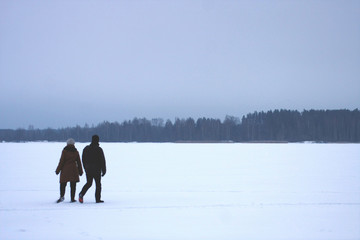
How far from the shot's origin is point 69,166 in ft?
34.6

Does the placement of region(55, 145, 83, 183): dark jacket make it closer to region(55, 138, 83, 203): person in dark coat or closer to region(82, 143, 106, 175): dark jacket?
region(55, 138, 83, 203): person in dark coat

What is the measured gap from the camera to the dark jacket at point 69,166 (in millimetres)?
10453

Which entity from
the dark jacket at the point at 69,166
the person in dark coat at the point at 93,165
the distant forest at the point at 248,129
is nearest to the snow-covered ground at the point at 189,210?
the person in dark coat at the point at 93,165

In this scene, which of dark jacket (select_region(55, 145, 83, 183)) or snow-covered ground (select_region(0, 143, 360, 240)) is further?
dark jacket (select_region(55, 145, 83, 183))

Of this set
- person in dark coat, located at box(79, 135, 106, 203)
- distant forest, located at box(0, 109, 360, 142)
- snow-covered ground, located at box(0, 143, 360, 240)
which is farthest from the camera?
distant forest, located at box(0, 109, 360, 142)

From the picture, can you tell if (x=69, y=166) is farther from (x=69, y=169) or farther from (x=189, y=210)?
(x=189, y=210)

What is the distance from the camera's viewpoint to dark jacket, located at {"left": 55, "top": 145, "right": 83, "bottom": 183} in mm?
10453

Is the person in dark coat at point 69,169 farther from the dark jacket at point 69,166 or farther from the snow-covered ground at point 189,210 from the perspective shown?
the snow-covered ground at point 189,210

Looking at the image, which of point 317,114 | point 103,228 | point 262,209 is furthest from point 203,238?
point 317,114

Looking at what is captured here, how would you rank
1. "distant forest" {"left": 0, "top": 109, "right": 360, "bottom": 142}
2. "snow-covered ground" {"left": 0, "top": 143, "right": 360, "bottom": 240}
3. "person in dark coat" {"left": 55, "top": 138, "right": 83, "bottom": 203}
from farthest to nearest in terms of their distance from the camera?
"distant forest" {"left": 0, "top": 109, "right": 360, "bottom": 142} < "person in dark coat" {"left": 55, "top": 138, "right": 83, "bottom": 203} < "snow-covered ground" {"left": 0, "top": 143, "right": 360, "bottom": 240}

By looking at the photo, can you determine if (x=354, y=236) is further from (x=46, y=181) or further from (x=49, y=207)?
(x=46, y=181)

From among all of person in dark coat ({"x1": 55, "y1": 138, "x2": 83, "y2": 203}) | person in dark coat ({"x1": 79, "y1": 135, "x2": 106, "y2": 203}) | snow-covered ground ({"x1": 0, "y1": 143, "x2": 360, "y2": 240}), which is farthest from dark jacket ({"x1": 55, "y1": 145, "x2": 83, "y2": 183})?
snow-covered ground ({"x1": 0, "y1": 143, "x2": 360, "y2": 240})

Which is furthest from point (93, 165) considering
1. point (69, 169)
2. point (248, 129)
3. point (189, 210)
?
point (248, 129)

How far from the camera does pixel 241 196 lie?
11.6m
